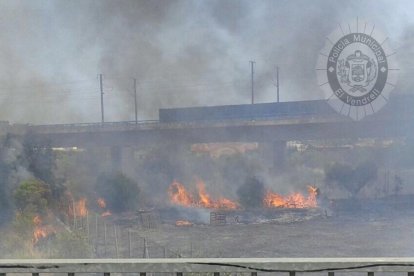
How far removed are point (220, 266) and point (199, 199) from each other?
99.8 feet

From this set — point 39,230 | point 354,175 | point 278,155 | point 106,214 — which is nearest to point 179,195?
point 106,214

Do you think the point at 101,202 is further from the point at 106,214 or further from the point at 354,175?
the point at 354,175

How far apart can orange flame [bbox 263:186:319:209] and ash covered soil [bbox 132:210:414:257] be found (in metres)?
4.39

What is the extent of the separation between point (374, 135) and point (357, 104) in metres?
2.69

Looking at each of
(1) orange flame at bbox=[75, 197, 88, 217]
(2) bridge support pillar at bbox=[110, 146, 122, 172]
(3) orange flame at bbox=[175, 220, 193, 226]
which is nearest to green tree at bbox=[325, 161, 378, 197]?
(3) orange flame at bbox=[175, 220, 193, 226]

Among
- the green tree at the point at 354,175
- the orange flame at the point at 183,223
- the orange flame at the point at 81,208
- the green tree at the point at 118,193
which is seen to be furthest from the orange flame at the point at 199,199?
the green tree at the point at 354,175

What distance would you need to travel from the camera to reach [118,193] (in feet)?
94.3

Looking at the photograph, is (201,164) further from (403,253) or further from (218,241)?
(403,253)

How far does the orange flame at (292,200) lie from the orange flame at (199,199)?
93.1 inches

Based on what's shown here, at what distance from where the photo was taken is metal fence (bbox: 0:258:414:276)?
6.31ft

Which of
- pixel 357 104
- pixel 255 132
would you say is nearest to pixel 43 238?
pixel 255 132

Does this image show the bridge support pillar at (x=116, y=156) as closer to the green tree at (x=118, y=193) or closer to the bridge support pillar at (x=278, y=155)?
the green tree at (x=118, y=193)

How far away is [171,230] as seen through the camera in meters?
21.5

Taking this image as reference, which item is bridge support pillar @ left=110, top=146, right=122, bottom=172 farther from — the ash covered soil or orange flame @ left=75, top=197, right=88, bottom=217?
the ash covered soil
